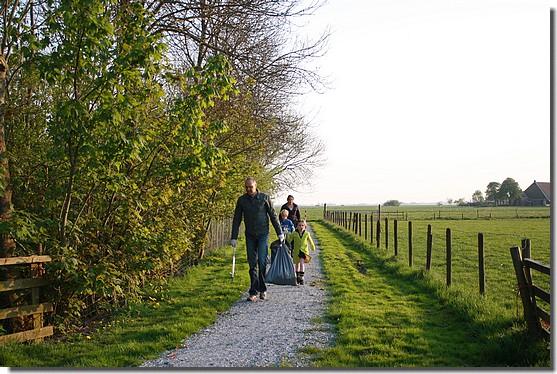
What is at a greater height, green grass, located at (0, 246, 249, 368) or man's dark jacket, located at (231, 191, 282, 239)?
man's dark jacket, located at (231, 191, 282, 239)

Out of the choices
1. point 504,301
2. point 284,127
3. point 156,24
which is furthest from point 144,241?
point 284,127

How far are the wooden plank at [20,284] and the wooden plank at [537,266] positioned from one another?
19.6ft

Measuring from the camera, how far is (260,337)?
22.6ft

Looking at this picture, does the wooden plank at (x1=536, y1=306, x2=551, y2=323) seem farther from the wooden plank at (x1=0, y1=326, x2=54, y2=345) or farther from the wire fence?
the wooden plank at (x1=0, y1=326, x2=54, y2=345)

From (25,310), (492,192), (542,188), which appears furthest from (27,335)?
(492,192)

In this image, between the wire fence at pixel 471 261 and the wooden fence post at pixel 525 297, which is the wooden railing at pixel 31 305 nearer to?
the wooden fence post at pixel 525 297

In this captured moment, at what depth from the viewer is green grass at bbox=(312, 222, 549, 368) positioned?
5730 millimetres

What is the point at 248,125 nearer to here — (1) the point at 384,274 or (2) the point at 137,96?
(1) the point at 384,274

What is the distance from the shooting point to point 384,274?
13.1 metres

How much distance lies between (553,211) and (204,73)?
467 centimetres

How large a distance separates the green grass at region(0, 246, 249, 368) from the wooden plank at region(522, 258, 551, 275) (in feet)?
13.9

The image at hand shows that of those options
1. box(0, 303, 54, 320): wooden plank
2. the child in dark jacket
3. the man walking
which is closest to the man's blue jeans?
the man walking

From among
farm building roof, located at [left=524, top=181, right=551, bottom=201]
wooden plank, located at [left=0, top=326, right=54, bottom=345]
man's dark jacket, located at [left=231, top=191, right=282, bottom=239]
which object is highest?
farm building roof, located at [left=524, top=181, right=551, bottom=201]

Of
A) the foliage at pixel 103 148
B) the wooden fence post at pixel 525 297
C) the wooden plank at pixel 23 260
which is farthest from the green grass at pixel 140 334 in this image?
the wooden fence post at pixel 525 297
